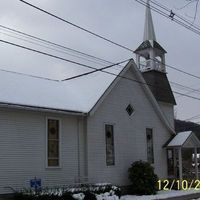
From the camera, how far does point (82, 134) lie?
921 inches

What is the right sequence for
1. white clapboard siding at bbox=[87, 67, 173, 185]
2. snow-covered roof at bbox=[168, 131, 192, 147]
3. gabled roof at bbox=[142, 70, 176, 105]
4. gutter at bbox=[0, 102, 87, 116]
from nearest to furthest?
1. gutter at bbox=[0, 102, 87, 116]
2. white clapboard siding at bbox=[87, 67, 173, 185]
3. snow-covered roof at bbox=[168, 131, 192, 147]
4. gabled roof at bbox=[142, 70, 176, 105]

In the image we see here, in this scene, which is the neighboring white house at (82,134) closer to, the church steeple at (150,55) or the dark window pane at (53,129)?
the dark window pane at (53,129)

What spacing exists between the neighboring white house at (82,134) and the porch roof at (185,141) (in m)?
0.58

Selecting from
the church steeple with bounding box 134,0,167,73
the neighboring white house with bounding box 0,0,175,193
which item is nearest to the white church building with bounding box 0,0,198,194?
the neighboring white house with bounding box 0,0,175,193

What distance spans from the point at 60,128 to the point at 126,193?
5853 millimetres

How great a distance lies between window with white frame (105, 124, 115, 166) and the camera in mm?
24750

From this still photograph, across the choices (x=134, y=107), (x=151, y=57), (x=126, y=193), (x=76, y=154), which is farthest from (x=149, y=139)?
(x=151, y=57)

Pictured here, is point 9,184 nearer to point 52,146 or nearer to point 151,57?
point 52,146

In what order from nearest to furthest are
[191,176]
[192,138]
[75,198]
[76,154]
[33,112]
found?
[75,198]
[33,112]
[76,154]
[192,138]
[191,176]

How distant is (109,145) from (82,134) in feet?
7.20

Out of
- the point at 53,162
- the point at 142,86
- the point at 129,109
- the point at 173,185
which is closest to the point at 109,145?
the point at 129,109

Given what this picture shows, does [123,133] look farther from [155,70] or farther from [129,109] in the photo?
[155,70]

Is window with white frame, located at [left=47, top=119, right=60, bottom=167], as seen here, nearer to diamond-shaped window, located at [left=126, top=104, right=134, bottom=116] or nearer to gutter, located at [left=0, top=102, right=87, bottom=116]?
gutter, located at [left=0, top=102, right=87, bottom=116]

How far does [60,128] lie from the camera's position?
22141 millimetres
